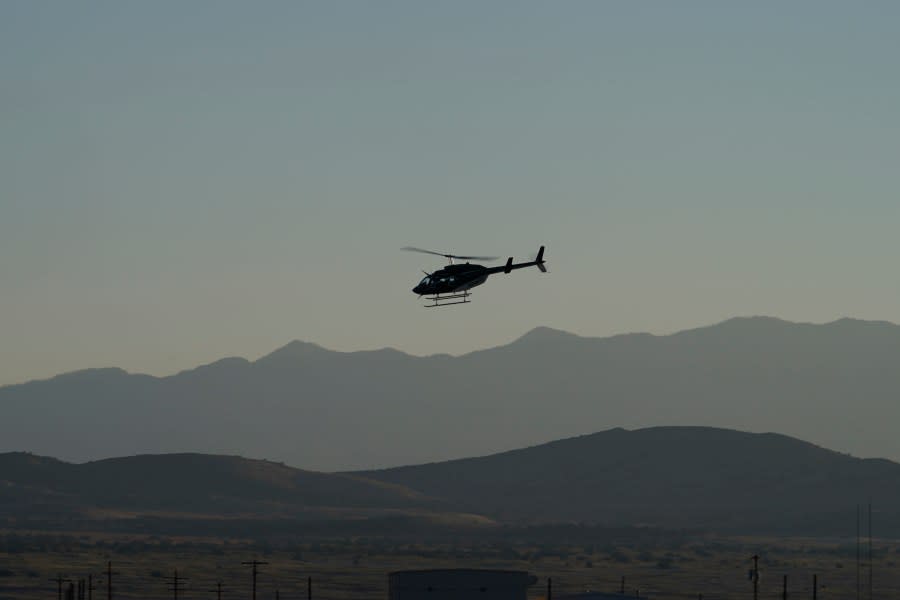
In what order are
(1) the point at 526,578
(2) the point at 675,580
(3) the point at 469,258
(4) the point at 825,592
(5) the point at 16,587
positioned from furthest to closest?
(2) the point at 675,580 → (4) the point at 825,592 → (5) the point at 16,587 → (1) the point at 526,578 → (3) the point at 469,258

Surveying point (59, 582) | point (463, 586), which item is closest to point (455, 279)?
point (463, 586)

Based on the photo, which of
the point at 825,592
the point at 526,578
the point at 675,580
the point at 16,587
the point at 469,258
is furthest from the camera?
the point at 675,580

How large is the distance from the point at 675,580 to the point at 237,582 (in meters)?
46.6

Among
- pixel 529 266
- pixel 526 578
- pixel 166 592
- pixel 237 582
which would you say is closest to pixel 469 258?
pixel 529 266

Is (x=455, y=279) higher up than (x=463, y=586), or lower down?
higher up

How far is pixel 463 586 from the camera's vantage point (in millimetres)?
109562

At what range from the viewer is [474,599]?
359 ft

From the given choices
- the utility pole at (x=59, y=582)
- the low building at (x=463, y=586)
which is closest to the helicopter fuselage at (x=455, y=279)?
the low building at (x=463, y=586)

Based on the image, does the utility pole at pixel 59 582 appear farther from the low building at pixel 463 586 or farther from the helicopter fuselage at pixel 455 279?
the helicopter fuselage at pixel 455 279

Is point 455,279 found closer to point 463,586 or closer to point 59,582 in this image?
point 463,586

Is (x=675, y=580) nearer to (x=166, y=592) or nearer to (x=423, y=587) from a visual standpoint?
(x=166, y=592)

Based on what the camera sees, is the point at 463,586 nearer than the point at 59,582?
Yes

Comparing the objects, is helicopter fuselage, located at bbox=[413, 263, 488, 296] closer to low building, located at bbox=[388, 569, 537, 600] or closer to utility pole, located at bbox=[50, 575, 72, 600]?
low building, located at bbox=[388, 569, 537, 600]

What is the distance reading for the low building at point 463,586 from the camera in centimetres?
10944
